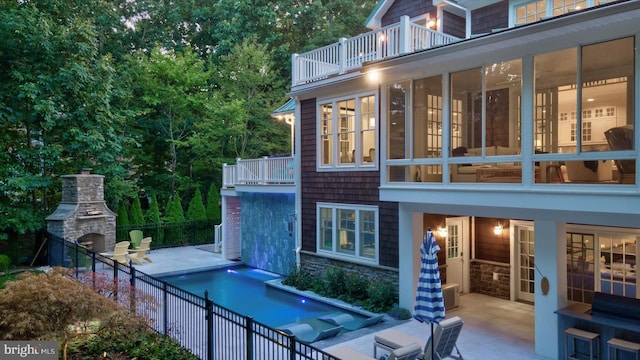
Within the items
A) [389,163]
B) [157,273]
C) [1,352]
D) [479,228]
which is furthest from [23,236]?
[479,228]

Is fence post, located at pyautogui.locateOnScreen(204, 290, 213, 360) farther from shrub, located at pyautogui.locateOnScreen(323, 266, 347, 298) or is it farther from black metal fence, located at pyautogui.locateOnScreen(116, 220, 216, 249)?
black metal fence, located at pyautogui.locateOnScreen(116, 220, 216, 249)

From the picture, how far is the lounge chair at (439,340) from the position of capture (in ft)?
22.4

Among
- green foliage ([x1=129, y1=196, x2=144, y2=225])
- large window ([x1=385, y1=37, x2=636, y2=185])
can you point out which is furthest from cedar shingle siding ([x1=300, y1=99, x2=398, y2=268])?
green foliage ([x1=129, y1=196, x2=144, y2=225])

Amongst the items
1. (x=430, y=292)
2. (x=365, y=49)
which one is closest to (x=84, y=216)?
(x=365, y=49)

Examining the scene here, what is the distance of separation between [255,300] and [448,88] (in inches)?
311

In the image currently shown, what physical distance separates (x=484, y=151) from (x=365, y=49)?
194 inches

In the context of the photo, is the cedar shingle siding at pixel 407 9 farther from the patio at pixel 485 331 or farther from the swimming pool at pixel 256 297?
the swimming pool at pixel 256 297

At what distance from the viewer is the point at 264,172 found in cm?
1526

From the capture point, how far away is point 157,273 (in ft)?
50.3

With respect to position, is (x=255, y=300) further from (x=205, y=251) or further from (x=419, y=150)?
(x=205, y=251)

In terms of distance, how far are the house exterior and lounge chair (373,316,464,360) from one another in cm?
179

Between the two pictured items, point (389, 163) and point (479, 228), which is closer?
point (389, 163)

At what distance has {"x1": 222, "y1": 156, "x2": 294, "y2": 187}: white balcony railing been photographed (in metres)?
14.3

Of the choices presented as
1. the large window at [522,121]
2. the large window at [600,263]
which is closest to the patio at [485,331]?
the large window at [600,263]
